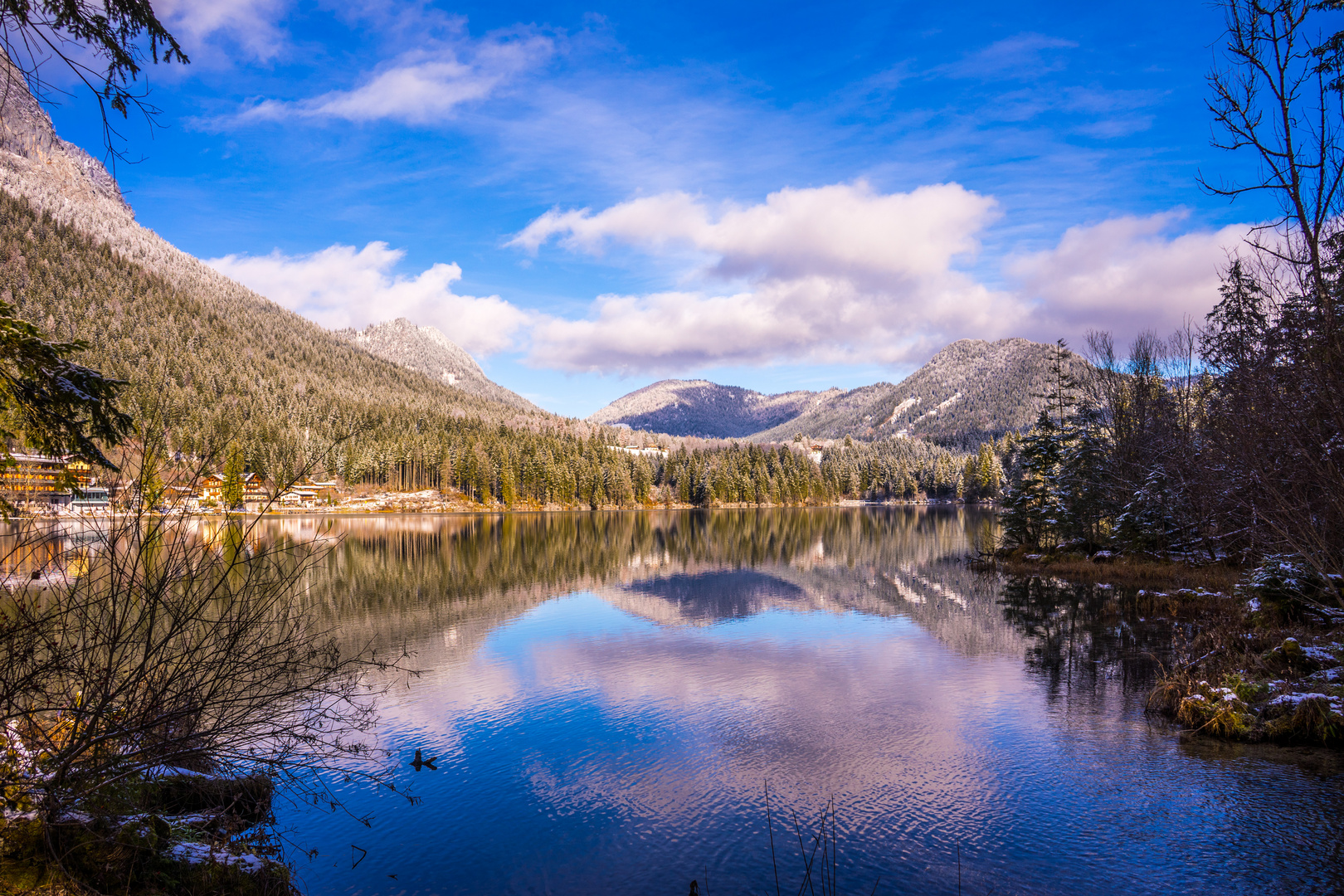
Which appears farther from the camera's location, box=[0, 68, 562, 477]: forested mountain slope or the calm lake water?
box=[0, 68, 562, 477]: forested mountain slope

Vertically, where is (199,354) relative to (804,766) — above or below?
above

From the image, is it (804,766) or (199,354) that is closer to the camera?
(804,766)

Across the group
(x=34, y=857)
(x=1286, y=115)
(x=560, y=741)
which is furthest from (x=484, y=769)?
(x=1286, y=115)

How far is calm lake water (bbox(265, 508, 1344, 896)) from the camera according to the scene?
30.8ft

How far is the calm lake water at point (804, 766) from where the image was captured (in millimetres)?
9383

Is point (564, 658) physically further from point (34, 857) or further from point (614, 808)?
point (34, 857)

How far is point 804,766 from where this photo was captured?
42.2 ft

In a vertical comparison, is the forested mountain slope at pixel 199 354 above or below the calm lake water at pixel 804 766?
above

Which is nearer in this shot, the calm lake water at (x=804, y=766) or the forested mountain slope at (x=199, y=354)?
the calm lake water at (x=804, y=766)

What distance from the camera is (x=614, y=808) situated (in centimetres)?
1129

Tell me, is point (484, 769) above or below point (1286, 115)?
below

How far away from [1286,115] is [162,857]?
51.6 feet

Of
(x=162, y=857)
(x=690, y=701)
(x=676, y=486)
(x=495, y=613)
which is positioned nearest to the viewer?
(x=162, y=857)

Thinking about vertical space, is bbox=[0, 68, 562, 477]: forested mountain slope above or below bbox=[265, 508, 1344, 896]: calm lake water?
above
